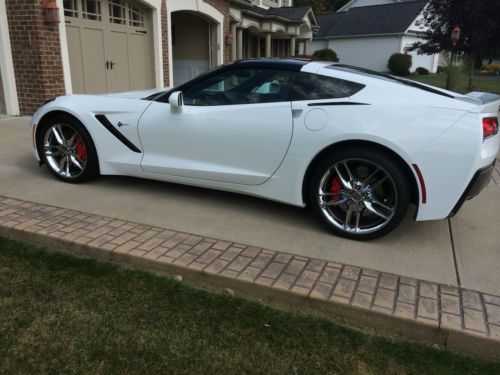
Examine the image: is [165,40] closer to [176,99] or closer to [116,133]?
[116,133]

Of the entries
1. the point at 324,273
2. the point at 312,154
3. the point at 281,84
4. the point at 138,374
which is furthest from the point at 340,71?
the point at 138,374

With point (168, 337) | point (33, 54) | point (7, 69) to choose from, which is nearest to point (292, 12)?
point (33, 54)

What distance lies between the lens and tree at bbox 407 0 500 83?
19266 millimetres

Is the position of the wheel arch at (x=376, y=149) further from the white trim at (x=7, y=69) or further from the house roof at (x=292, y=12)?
the house roof at (x=292, y=12)

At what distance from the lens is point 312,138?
3625 mm

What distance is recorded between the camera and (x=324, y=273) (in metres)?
3.12

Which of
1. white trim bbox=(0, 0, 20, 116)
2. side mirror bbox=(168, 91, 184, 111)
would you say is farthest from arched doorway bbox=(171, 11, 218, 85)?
side mirror bbox=(168, 91, 184, 111)

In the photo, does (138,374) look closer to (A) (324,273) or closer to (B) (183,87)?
(A) (324,273)

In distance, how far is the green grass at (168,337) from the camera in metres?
2.34

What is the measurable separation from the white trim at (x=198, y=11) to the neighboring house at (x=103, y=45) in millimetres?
27

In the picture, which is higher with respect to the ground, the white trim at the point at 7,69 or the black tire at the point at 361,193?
the white trim at the point at 7,69

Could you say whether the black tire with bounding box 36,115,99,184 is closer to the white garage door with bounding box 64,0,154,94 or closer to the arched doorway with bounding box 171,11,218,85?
the white garage door with bounding box 64,0,154,94

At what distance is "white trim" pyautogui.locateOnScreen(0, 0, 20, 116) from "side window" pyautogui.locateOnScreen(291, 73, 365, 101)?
23.8 ft

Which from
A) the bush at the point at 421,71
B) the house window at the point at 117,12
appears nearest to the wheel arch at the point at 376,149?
the house window at the point at 117,12
